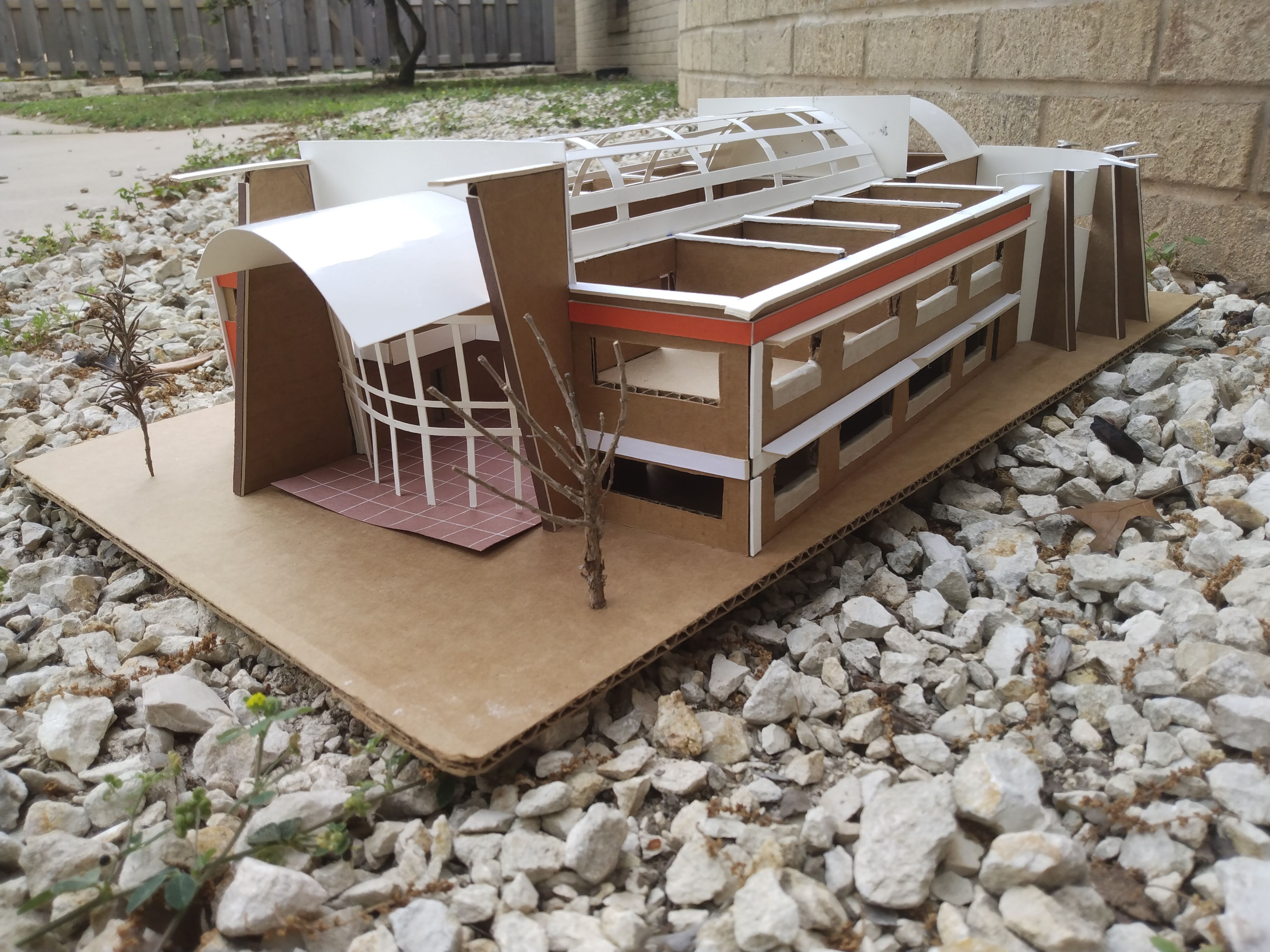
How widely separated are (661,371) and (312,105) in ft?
39.7

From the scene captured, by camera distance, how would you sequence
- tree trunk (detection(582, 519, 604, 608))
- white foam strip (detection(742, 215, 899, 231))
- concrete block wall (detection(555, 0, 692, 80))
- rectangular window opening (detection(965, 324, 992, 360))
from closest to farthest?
1. tree trunk (detection(582, 519, 604, 608))
2. white foam strip (detection(742, 215, 899, 231))
3. rectangular window opening (detection(965, 324, 992, 360))
4. concrete block wall (detection(555, 0, 692, 80))

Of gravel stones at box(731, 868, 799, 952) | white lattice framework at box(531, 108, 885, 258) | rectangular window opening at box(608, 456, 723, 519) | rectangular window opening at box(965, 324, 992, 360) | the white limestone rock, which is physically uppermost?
white lattice framework at box(531, 108, 885, 258)

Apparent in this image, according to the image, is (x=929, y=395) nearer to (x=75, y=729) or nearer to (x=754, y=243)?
(x=754, y=243)

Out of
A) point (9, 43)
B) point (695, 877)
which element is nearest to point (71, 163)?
point (9, 43)

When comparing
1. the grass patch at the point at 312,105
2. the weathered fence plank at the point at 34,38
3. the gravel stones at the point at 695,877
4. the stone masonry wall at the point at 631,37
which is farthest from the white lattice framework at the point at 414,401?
the weathered fence plank at the point at 34,38

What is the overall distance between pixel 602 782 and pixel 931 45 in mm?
6225

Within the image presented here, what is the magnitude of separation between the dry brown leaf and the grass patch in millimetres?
9364

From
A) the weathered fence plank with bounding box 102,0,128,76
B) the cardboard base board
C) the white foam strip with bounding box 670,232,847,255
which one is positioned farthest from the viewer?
the weathered fence plank with bounding box 102,0,128,76

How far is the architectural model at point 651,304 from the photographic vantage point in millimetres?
3309

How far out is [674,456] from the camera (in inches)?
136

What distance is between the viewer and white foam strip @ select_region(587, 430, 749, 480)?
3.32 m

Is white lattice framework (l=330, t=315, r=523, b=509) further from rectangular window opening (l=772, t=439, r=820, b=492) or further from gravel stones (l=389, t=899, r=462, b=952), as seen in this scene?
gravel stones (l=389, t=899, r=462, b=952)

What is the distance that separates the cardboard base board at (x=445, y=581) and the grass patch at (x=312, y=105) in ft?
28.6

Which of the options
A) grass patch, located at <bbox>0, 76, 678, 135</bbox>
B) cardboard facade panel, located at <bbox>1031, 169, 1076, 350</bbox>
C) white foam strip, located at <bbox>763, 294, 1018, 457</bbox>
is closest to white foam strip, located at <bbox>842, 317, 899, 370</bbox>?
white foam strip, located at <bbox>763, 294, 1018, 457</bbox>
